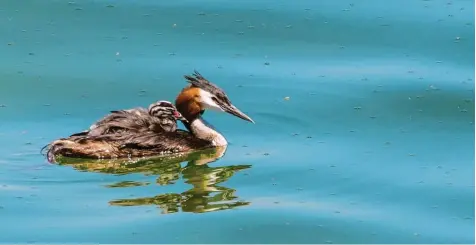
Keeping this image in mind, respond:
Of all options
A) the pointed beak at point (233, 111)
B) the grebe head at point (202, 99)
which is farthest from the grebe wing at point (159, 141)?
the pointed beak at point (233, 111)

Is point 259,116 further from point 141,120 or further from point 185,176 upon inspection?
point 185,176

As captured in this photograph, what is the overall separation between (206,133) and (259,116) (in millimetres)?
702

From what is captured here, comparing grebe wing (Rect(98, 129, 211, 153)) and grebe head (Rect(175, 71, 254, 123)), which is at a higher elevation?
grebe head (Rect(175, 71, 254, 123))

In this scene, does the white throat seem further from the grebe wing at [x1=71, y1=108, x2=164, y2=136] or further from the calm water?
the grebe wing at [x1=71, y1=108, x2=164, y2=136]

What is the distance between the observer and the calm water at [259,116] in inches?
467

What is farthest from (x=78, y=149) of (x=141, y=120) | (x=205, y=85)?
(x=205, y=85)

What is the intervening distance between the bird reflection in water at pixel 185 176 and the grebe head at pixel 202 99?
1.43ft

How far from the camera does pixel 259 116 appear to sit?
569 inches


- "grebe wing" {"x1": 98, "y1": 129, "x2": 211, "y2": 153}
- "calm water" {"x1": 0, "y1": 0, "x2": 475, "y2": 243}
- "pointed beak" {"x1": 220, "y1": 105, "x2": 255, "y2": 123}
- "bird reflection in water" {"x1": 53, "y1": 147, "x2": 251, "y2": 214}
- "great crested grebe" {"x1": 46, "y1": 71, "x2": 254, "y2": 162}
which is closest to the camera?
"calm water" {"x1": 0, "y1": 0, "x2": 475, "y2": 243}

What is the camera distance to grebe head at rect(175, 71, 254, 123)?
14.0 m

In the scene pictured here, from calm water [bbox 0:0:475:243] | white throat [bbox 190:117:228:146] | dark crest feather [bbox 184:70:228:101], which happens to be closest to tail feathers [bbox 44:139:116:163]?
calm water [bbox 0:0:475:243]

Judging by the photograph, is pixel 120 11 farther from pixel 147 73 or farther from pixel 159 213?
pixel 159 213

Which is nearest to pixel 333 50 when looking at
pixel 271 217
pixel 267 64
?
pixel 267 64

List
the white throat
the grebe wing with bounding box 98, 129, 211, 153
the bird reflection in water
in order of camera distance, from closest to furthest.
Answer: the bird reflection in water → the grebe wing with bounding box 98, 129, 211, 153 → the white throat
